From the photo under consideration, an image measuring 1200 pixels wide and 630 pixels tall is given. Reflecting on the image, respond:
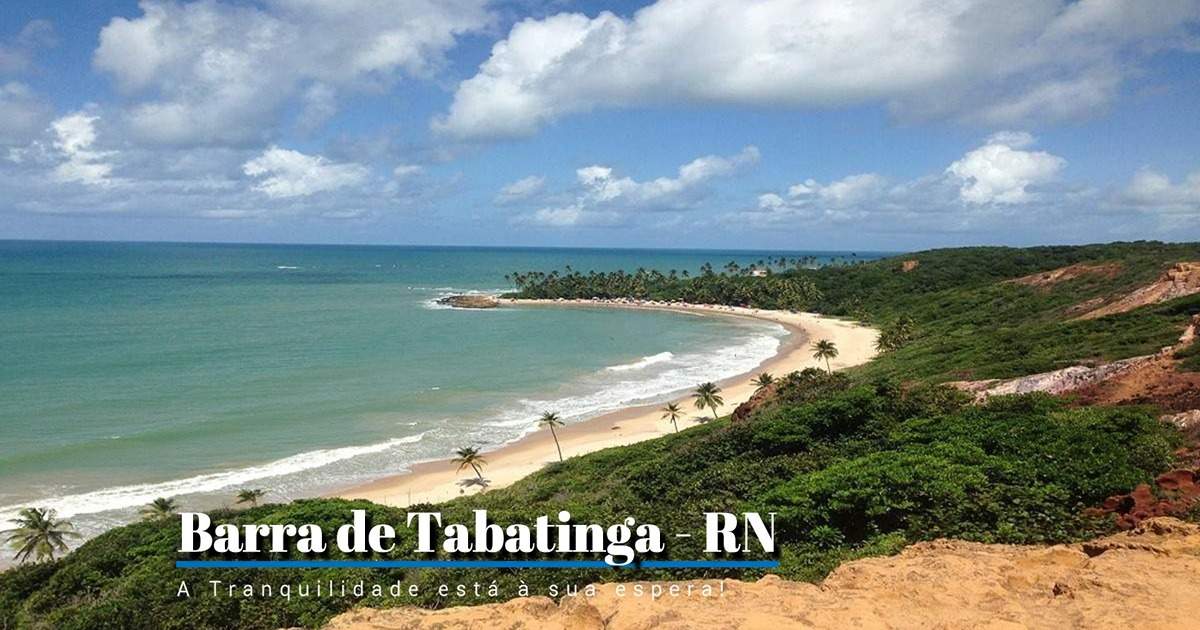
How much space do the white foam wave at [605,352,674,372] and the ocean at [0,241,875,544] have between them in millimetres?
313

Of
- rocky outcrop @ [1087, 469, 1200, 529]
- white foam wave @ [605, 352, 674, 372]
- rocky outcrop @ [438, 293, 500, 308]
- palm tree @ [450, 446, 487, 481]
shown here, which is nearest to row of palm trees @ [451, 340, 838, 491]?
palm tree @ [450, 446, 487, 481]

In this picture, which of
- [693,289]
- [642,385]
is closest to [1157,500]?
[642,385]

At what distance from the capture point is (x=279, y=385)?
51750 mm

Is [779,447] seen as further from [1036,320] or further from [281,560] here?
[1036,320]

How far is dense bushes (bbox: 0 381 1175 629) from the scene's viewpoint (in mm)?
12141

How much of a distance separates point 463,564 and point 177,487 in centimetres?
2602

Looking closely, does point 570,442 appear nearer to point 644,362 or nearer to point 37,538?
point 37,538

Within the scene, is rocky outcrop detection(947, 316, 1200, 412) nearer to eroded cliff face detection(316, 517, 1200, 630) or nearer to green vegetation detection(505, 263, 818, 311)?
eroded cliff face detection(316, 517, 1200, 630)

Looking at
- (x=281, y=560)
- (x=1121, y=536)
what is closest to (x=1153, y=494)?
(x=1121, y=536)

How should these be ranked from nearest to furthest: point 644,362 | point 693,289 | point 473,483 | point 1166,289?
1. point 473,483
2. point 1166,289
3. point 644,362
4. point 693,289

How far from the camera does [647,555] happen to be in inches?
496

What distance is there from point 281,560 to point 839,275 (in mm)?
129924

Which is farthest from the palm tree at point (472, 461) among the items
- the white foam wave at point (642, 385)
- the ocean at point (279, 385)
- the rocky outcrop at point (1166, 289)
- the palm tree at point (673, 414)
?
the rocky outcrop at point (1166, 289)

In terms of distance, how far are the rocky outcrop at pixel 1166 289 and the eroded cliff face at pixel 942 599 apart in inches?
1661
